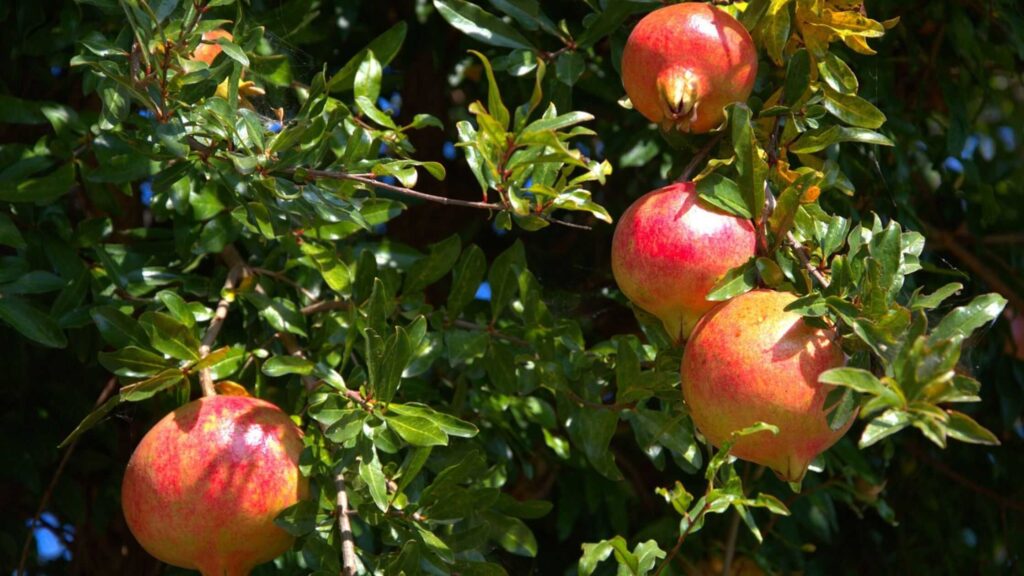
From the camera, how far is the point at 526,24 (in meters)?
1.40

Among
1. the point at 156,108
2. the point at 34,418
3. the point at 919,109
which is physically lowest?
the point at 34,418

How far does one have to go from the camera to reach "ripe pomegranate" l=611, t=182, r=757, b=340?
95 centimetres

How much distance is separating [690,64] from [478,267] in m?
0.44

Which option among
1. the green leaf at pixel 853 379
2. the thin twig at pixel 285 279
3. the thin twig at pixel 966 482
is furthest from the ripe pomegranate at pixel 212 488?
the thin twig at pixel 966 482

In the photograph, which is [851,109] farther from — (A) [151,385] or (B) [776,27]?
(A) [151,385]

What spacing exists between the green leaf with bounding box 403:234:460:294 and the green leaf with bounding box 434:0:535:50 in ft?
0.68

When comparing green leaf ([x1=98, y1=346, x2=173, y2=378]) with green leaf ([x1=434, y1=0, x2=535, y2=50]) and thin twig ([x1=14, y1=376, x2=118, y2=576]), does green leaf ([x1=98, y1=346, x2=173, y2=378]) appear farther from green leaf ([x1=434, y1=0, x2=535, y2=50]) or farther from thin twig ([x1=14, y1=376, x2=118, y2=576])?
green leaf ([x1=434, y1=0, x2=535, y2=50])

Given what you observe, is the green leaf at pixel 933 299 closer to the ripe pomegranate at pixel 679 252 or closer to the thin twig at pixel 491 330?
the ripe pomegranate at pixel 679 252

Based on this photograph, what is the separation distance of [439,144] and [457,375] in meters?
→ 0.56

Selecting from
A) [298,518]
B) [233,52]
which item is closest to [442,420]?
[298,518]

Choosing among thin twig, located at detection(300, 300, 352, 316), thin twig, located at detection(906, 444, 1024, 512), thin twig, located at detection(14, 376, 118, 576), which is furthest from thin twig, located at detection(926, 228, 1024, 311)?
thin twig, located at detection(14, 376, 118, 576)

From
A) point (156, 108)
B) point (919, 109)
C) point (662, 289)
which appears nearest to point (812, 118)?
point (662, 289)

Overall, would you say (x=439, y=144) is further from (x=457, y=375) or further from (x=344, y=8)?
(x=457, y=375)

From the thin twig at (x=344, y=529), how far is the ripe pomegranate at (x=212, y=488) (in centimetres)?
4
